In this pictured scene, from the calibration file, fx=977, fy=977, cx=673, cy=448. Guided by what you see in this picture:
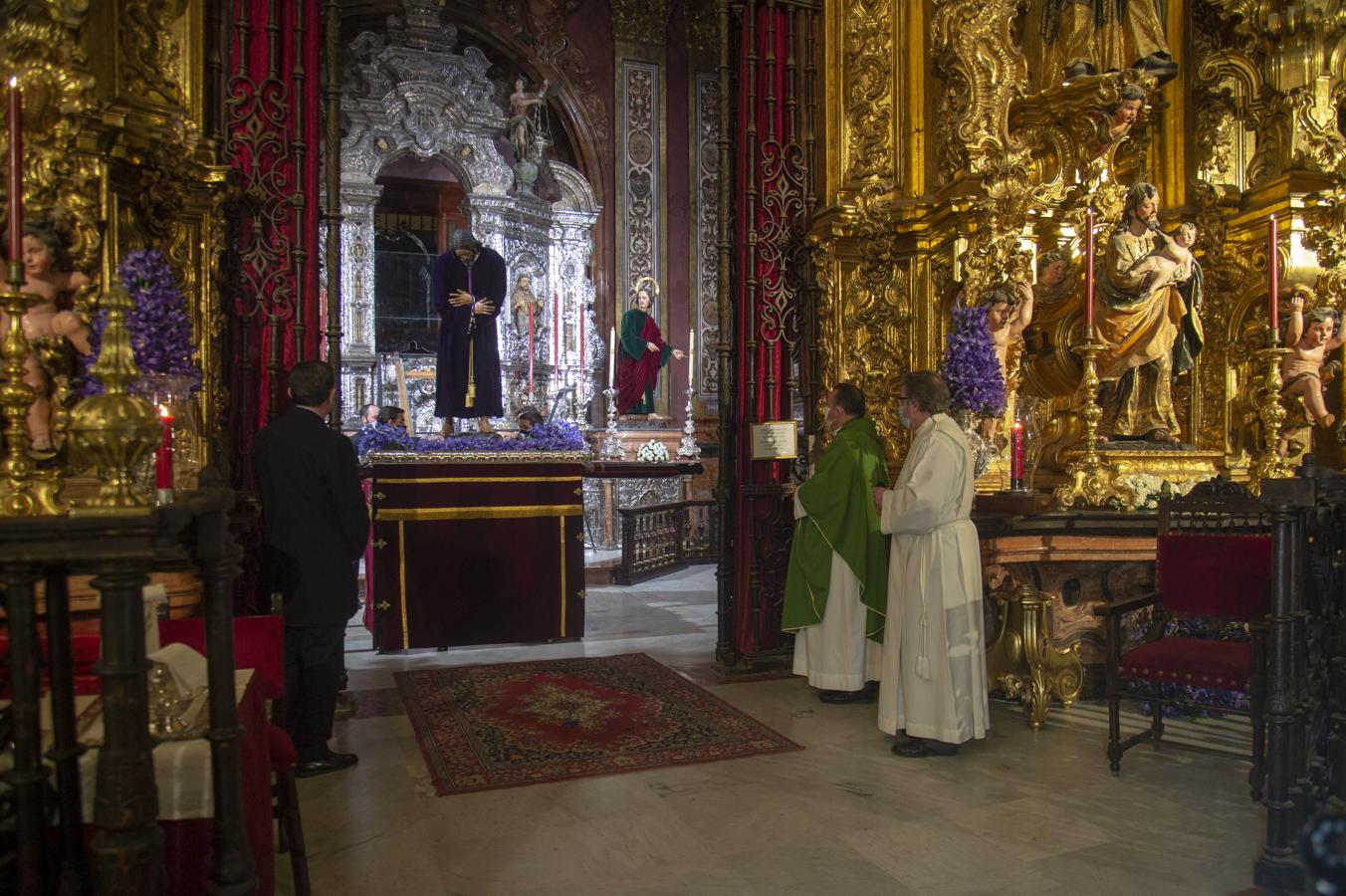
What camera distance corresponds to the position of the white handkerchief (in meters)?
2.54

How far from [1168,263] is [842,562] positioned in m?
3.15

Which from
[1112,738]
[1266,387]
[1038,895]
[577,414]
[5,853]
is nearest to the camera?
[5,853]

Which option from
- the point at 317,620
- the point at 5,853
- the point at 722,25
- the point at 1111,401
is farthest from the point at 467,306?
the point at 5,853

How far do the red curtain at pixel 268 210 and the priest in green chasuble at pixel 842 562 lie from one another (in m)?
3.06

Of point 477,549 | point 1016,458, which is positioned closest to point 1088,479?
point 1016,458

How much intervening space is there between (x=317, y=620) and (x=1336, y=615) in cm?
408

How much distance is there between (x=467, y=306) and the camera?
8.09 metres

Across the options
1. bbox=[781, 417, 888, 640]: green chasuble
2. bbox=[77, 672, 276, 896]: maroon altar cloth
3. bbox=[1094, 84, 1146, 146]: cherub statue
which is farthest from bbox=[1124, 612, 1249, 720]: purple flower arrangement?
bbox=[77, 672, 276, 896]: maroon altar cloth

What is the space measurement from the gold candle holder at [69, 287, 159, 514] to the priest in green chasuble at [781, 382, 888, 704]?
4086mm

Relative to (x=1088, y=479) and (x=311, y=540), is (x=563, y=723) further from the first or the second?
(x=1088, y=479)

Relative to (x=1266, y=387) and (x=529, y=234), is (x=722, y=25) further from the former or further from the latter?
(x=529, y=234)

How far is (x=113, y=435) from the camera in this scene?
202 centimetres

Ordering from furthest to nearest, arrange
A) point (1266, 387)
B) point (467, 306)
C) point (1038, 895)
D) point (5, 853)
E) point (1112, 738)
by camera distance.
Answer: point (467, 306)
point (1266, 387)
point (1112, 738)
point (1038, 895)
point (5, 853)

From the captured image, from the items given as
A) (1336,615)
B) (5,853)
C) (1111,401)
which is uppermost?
(1111,401)
